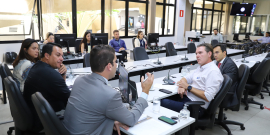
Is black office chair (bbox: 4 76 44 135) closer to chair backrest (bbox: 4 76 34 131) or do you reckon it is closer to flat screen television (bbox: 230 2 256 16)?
chair backrest (bbox: 4 76 34 131)

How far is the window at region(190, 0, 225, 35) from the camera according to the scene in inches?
482

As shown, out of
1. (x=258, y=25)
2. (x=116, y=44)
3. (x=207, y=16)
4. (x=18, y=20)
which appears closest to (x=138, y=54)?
(x=116, y=44)

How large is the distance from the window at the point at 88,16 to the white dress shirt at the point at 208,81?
585 cm

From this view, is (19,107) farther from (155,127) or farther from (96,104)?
(155,127)

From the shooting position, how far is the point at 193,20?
1220 centimetres

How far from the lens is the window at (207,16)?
1225 cm

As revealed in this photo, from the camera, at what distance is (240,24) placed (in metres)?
14.9

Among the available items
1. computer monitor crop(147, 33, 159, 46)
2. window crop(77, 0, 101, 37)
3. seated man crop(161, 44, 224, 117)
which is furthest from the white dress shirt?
window crop(77, 0, 101, 37)

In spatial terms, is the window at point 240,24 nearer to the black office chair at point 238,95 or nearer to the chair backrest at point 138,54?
the chair backrest at point 138,54

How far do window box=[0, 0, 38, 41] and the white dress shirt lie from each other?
5.72m

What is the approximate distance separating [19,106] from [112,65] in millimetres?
943

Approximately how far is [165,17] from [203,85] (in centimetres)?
836

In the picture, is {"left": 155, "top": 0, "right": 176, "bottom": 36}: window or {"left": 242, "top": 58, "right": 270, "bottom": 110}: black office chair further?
{"left": 155, "top": 0, "right": 176, "bottom": 36}: window

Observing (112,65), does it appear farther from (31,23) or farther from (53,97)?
(31,23)
